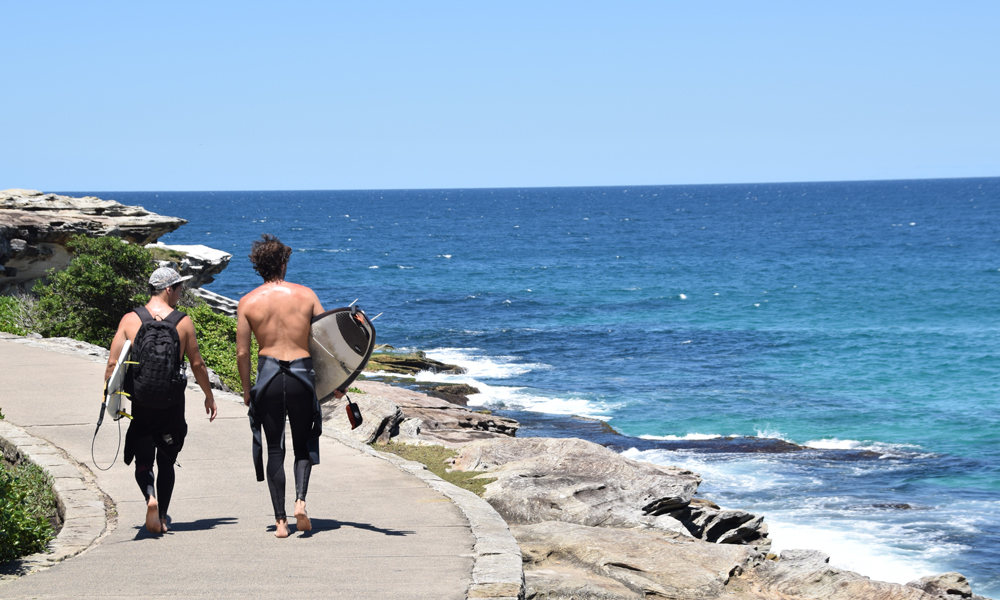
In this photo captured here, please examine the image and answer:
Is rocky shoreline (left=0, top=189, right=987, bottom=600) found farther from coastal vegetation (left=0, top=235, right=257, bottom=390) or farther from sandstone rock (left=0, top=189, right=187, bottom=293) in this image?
sandstone rock (left=0, top=189, right=187, bottom=293)

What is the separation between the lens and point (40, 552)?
235 inches

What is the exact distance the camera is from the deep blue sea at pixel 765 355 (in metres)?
17.7

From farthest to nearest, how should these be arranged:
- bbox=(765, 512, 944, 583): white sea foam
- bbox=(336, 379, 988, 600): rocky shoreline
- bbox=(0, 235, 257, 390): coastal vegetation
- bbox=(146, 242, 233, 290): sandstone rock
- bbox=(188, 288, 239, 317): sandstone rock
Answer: bbox=(188, 288, 239, 317): sandstone rock < bbox=(146, 242, 233, 290): sandstone rock < bbox=(0, 235, 257, 390): coastal vegetation < bbox=(765, 512, 944, 583): white sea foam < bbox=(336, 379, 988, 600): rocky shoreline

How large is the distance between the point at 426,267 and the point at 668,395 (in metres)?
44.9

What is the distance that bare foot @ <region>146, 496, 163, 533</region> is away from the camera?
633 cm

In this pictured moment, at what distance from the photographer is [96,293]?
17.7m

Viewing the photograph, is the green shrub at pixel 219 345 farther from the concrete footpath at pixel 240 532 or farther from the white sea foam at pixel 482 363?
the white sea foam at pixel 482 363

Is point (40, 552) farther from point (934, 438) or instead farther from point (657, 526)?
point (934, 438)

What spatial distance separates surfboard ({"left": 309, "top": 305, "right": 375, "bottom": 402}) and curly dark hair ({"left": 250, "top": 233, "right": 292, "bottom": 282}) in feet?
1.49

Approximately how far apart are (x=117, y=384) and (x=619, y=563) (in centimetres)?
417

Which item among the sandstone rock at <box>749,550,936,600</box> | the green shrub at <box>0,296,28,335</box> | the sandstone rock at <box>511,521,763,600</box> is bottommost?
the sandstone rock at <box>749,550,936,600</box>

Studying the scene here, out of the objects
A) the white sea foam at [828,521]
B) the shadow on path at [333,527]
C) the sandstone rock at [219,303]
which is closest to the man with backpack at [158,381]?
the shadow on path at [333,527]

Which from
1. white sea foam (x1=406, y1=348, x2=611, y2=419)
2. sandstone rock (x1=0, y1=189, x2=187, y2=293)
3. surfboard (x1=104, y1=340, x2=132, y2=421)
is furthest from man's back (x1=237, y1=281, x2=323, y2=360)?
white sea foam (x1=406, y1=348, x2=611, y2=419)

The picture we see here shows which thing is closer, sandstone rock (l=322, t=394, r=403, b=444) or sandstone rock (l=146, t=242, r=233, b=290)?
sandstone rock (l=322, t=394, r=403, b=444)
